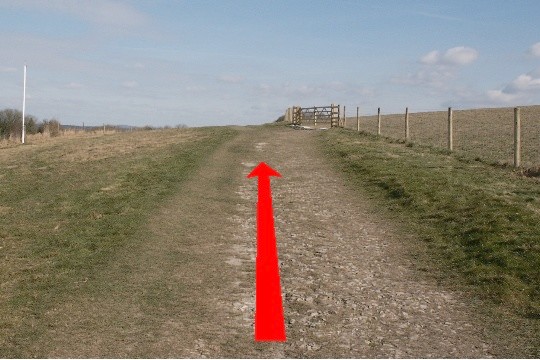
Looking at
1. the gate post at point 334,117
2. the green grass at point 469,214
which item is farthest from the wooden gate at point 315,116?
the green grass at point 469,214

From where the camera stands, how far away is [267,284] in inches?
313

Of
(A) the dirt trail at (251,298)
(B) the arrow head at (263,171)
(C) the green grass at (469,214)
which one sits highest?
(B) the arrow head at (263,171)

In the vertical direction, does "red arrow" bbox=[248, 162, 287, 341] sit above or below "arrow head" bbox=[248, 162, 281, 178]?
below

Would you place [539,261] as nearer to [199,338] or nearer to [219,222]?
[199,338]

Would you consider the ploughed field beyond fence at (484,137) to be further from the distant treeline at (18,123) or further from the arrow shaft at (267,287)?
the distant treeline at (18,123)

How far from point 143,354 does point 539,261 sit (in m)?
5.60

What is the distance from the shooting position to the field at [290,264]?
20.4ft

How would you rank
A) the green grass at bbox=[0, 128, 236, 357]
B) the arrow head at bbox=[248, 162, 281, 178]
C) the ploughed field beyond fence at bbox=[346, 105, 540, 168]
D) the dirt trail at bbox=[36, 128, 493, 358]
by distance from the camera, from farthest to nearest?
the ploughed field beyond fence at bbox=[346, 105, 540, 168] < the arrow head at bbox=[248, 162, 281, 178] < the green grass at bbox=[0, 128, 236, 357] < the dirt trail at bbox=[36, 128, 493, 358]

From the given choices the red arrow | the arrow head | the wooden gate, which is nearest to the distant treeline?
the wooden gate

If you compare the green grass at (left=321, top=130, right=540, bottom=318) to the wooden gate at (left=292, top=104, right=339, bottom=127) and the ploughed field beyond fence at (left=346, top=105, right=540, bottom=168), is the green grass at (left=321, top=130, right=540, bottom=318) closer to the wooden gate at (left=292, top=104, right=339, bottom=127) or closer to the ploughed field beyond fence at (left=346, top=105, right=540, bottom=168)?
the ploughed field beyond fence at (left=346, top=105, right=540, bottom=168)

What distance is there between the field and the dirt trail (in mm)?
27

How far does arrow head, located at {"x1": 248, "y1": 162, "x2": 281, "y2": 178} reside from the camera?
718 inches

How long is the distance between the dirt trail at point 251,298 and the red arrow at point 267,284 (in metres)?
0.11

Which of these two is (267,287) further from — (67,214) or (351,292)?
(67,214)
